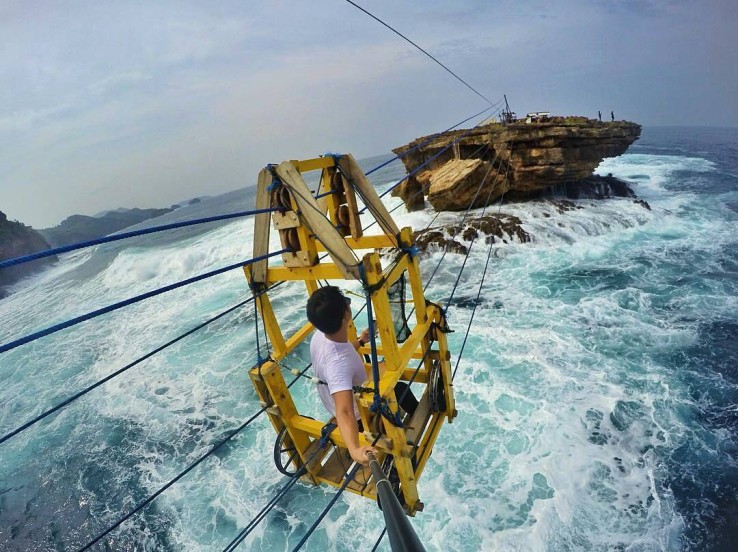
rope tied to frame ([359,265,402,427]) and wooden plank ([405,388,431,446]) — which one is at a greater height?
rope tied to frame ([359,265,402,427])

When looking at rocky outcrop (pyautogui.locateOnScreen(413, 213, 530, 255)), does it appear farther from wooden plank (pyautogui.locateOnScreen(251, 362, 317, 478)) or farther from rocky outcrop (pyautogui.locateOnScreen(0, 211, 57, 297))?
rocky outcrop (pyautogui.locateOnScreen(0, 211, 57, 297))

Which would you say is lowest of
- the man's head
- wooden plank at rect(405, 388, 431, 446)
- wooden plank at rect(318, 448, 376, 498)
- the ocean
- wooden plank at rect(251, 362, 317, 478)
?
the ocean

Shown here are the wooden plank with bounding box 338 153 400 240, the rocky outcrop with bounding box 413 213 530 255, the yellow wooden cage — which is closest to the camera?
the yellow wooden cage

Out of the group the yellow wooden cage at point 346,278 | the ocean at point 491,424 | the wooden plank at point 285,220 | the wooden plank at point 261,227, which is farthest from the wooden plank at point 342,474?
the ocean at point 491,424

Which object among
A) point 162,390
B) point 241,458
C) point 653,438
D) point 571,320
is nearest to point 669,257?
point 571,320

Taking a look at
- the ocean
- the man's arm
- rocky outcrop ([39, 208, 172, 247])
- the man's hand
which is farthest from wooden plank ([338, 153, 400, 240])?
rocky outcrop ([39, 208, 172, 247])

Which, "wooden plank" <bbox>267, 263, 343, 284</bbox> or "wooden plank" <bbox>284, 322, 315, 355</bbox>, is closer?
"wooden plank" <bbox>267, 263, 343, 284</bbox>

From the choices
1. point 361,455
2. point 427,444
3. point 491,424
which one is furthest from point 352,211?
point 491,424

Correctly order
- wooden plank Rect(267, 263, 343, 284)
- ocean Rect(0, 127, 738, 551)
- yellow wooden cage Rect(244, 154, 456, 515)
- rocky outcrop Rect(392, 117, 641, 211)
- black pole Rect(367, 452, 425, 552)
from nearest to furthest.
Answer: black pole Rect(367, 452, 425, 552) < yellow wooden cage Rect(244, 154, 456, 515) < wooden plank Rect(267, 263, 343, 284) < ocean Rect(0, 127, 738, 551) < rocky outcrop Rect(392, 117, 641, 211)
